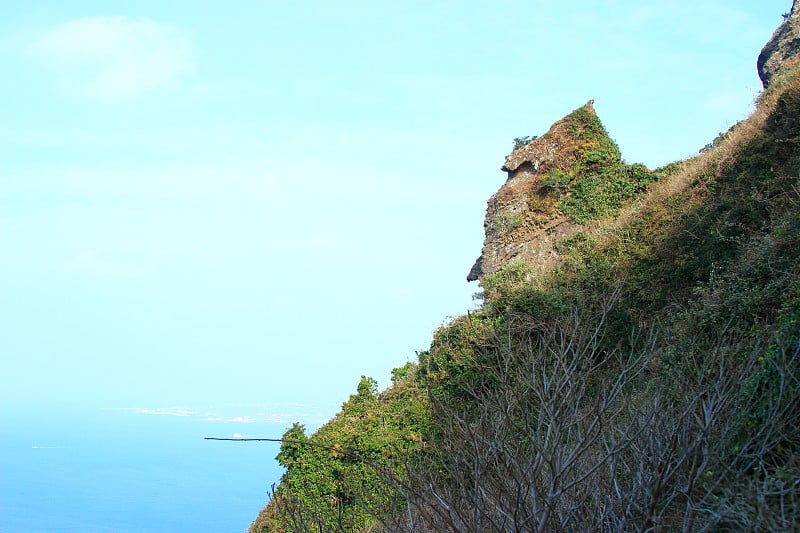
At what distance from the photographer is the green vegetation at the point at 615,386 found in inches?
306

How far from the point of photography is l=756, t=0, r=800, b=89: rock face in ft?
82.6

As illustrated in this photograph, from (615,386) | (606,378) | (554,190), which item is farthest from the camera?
(554,190)

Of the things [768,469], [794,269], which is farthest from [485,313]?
[768,469]

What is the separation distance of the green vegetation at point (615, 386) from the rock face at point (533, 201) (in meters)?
0.19

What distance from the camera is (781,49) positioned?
85.4 feet

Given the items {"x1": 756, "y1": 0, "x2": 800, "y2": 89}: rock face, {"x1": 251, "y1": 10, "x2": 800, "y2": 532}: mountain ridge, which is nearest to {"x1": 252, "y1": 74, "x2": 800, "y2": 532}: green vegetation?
{"x1": 251, "y1": 10, "x2": 800, "y2": 532}: mountain ridge

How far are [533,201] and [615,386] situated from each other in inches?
656

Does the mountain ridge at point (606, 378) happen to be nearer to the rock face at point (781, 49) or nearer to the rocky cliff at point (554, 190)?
the rocky cliff at point (554, 190)

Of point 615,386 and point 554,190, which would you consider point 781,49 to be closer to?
point 554,190

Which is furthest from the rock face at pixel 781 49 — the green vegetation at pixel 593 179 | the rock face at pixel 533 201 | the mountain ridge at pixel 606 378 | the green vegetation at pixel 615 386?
the rock face at pixel 533 201

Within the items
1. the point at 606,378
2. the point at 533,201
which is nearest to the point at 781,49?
the point at 533,201

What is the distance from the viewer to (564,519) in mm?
7680

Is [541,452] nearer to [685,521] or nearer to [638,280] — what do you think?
[685,521]

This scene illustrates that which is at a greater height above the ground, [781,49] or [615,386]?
[781,49]
